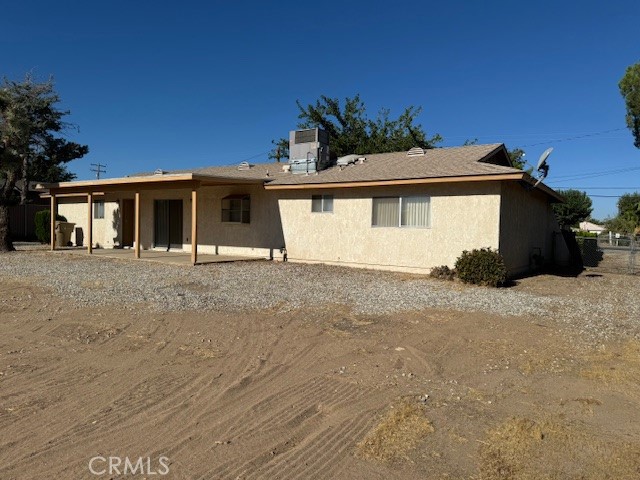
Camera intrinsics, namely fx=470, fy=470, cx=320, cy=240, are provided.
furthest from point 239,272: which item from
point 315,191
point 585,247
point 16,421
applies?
point 585,247

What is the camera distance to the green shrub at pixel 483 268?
11180mm

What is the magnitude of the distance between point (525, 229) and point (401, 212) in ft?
14.0

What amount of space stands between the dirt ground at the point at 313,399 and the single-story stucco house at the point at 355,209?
5.99 metres

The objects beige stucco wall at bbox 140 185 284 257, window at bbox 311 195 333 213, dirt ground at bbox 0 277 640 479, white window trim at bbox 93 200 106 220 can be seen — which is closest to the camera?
dirt ground at bbox 0 277 640 479

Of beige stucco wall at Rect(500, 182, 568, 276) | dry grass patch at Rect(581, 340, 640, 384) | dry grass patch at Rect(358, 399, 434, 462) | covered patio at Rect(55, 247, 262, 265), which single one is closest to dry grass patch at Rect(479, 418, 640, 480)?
dry grass patch at Rect(358, 399, 434, 462)

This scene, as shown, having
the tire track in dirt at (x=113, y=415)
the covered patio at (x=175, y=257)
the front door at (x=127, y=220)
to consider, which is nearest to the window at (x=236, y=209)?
the covered patio at (x=175, y=257)

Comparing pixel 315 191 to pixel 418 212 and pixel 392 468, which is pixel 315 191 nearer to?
pixel 418 212

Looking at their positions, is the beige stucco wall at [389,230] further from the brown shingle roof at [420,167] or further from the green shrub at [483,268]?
the green shrub at [483,268]

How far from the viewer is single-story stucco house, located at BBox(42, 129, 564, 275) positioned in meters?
12.5

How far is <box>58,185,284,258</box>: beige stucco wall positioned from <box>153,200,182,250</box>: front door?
0.20m

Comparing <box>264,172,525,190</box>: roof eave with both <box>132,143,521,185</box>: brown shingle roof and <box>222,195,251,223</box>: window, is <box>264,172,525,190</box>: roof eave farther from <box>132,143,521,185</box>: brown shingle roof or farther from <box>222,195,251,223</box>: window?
<box>222,195,251,223</box>: window

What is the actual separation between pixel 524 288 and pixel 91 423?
1024 cm

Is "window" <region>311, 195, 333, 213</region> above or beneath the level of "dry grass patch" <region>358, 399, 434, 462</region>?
above
